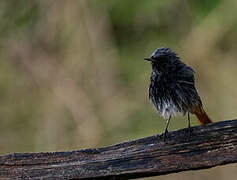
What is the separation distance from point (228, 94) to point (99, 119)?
2.44 meters

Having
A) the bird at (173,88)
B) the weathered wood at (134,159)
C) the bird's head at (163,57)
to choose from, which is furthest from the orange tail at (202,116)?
the weathered wood at (134,159)

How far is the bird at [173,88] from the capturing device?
5281 millimetres

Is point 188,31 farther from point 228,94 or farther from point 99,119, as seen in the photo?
point 99,119

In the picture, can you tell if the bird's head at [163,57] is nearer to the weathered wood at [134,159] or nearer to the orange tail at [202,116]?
the orange tail at [202,116]

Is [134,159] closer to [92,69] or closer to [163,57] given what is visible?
[163,57]

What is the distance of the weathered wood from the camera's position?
12.3ft

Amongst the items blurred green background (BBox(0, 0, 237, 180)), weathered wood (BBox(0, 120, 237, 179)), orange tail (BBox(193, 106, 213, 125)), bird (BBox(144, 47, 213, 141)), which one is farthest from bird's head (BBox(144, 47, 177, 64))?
blurred green background (BBox(0, 0, 237, 180))

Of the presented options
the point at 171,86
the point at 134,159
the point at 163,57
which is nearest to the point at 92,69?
the point at 163,57

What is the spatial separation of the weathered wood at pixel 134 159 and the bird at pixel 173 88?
4.37 ft

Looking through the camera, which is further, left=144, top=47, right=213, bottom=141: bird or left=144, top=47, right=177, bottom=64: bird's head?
left=144, top=47, right=177, bottom=64: bird's head

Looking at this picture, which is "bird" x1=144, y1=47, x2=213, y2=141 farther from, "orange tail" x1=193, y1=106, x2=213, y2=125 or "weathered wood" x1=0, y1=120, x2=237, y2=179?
"weathered wood" x1=0, y1=120, x2=237, y2=179

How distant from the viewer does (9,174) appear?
152 inches

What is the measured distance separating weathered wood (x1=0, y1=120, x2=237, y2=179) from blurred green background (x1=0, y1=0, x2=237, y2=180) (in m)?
6.05

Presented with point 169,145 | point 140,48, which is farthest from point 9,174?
point 140,48
